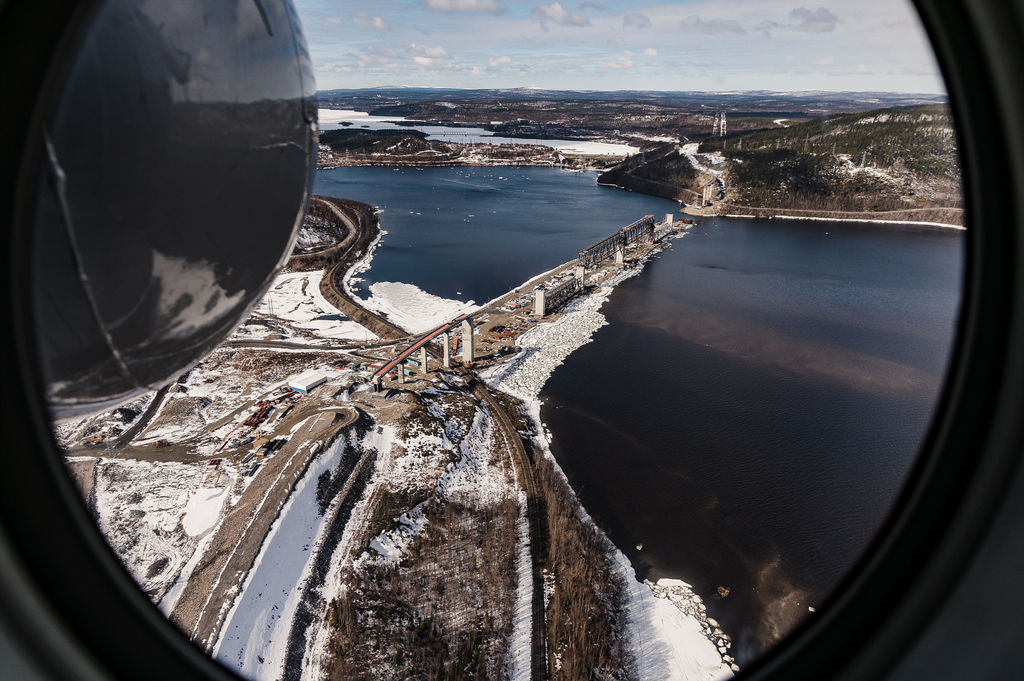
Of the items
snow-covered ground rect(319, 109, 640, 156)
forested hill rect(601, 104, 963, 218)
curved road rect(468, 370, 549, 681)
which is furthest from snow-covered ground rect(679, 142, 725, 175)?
curved road rect(468, 370, 549, 681)

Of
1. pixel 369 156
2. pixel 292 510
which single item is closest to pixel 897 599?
pixel 292 510

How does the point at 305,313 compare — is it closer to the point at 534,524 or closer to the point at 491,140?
the point at 534,524

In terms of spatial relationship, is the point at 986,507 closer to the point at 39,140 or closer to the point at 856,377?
the point at 39,140

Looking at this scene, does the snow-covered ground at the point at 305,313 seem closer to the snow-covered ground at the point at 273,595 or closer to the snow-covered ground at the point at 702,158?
the snow-covered ground at the point at 273,595

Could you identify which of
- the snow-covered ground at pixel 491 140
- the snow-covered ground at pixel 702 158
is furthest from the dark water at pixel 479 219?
the snow-covered ground at pixel 491 140

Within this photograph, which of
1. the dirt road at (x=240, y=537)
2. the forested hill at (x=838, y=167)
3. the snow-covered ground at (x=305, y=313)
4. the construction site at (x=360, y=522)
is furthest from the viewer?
the forested hill at (x=838, y=167)

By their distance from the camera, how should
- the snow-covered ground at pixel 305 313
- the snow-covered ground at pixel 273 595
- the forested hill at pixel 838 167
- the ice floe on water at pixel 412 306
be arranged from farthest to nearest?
the forested hill at pixel 838 167 → the ice floe on water at pixel 412 306 → the snow-covered ground at pixel 305 313 → the snow-covered ground at pixel 273 595
